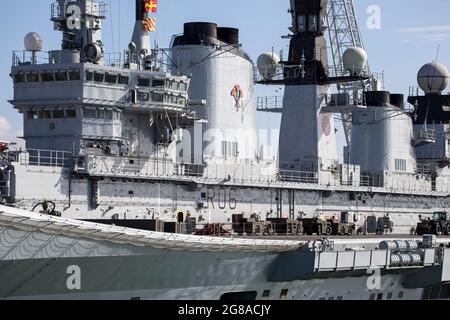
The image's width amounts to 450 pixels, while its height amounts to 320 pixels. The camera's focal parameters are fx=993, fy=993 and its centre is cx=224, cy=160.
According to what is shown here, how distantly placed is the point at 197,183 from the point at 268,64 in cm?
1819

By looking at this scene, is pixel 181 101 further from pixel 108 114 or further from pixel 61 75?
pixel 61 75

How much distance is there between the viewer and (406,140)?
65.4 metres

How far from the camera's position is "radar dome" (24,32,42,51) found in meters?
42.5

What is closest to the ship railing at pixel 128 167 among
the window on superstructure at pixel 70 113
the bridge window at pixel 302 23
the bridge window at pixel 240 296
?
the window on superstructure at pixel 70 113

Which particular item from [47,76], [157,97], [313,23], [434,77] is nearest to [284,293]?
[157,97]

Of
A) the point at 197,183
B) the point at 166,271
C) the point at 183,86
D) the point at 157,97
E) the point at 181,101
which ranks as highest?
the point at 183,86

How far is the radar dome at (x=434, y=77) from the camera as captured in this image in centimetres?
6862

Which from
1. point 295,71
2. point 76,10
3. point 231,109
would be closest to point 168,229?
point 76,10

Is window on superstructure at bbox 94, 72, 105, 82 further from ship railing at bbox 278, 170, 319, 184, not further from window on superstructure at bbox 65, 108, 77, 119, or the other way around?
ship railing at bbox 278, 170, 319, 184

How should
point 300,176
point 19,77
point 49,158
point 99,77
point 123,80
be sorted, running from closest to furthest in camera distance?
point 49,158 < point 99,77 < point 19,77 < point 123,80 < point 300,176

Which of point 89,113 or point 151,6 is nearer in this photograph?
point 89,113

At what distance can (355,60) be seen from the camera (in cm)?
5972

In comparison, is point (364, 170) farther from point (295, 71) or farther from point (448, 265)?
point (448, 265)

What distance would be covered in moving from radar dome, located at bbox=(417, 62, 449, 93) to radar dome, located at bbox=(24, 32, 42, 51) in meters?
34.1
